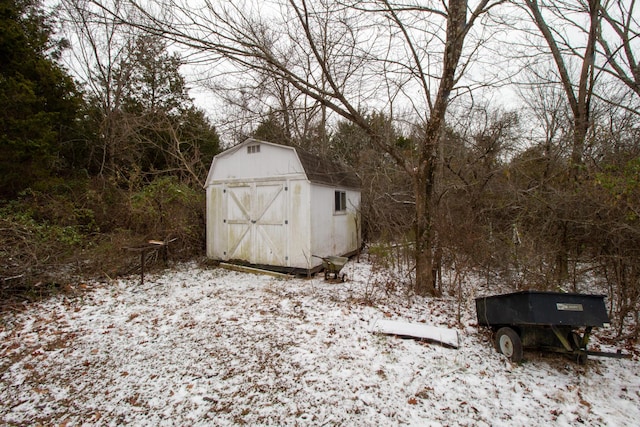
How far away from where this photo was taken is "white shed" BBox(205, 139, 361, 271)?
6711 millimetres

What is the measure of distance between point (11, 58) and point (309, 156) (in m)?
8.13

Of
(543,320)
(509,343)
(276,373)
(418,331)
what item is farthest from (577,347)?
(276,373)

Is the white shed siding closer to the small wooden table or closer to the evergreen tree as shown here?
the small wooden table

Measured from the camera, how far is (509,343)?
3.30 metres

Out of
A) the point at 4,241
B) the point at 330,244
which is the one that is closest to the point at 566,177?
the point at 330,244

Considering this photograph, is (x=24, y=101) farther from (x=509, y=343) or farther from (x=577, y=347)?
(x=577, y=347)

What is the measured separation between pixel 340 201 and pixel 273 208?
82.8 inches

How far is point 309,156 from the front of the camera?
7203 millimetres

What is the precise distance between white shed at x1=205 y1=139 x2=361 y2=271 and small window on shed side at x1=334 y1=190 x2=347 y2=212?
27 millimetres

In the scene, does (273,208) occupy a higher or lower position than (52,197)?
lower

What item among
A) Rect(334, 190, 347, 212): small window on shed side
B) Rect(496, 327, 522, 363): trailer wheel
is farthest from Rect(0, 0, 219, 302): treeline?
Rect(496, 327, 522, 363): trailer wheel

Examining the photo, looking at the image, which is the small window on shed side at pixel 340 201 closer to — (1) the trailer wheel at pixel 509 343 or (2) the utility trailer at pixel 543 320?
(2) the utility trailer at pixel 543 320

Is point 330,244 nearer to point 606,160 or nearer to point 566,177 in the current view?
point 566,177

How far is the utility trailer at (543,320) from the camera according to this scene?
284cm
